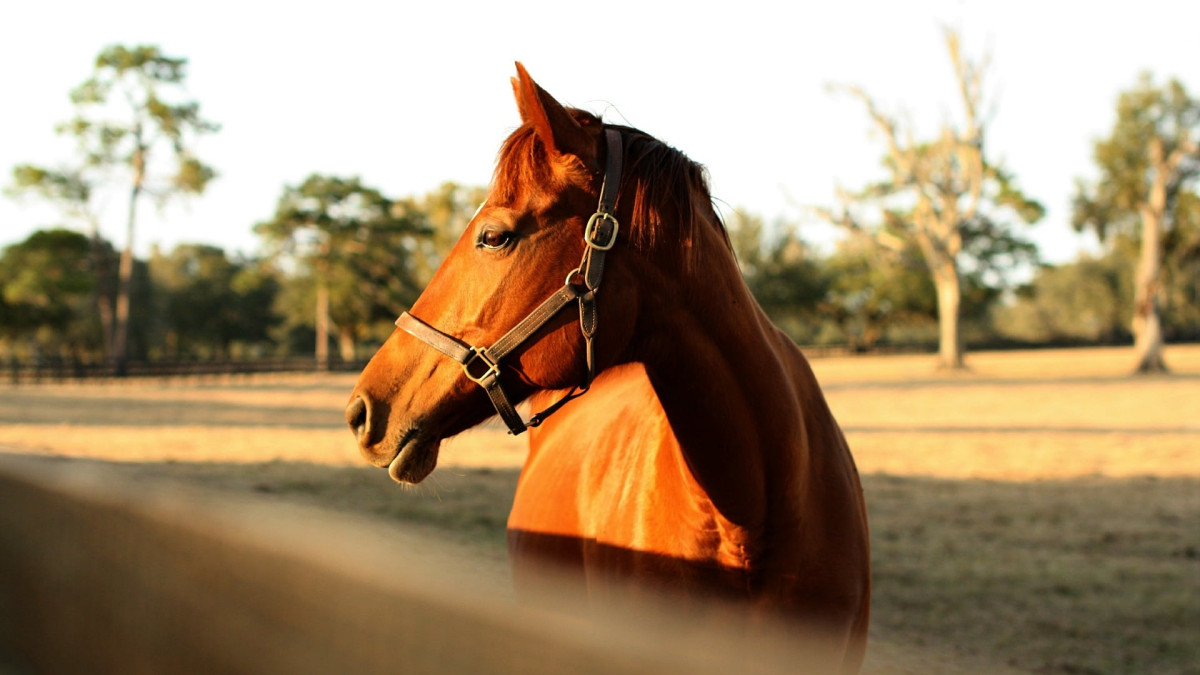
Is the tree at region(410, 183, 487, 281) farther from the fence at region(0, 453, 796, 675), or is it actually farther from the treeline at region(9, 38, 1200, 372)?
the fence at region(0, 453, 796, 675)

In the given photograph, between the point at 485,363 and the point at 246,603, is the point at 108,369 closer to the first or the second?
the point at 485,363

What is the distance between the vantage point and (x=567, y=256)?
2018 mm

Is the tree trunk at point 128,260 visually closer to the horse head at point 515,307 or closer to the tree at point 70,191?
the tree at point 70,191

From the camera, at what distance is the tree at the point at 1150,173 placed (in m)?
24.7

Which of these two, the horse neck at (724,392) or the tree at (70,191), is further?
the tree at (70,191)

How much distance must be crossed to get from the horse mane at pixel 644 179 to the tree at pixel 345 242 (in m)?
42.5

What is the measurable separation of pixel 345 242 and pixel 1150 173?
3545cm

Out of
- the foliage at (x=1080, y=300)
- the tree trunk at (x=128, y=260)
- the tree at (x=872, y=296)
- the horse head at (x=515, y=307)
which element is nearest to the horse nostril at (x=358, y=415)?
the horse head at (x=515, y=307)

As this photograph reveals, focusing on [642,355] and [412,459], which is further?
[642,355]

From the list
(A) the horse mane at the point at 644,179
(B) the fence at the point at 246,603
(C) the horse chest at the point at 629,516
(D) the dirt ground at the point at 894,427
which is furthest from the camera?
(D) the dirt ground at the point at 894,427

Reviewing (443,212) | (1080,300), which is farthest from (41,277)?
(1080,300)

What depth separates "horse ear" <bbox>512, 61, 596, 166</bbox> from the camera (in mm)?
1921

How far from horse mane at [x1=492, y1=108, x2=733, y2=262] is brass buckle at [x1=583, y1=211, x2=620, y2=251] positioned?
0.05 m

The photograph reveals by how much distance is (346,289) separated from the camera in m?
44.4
